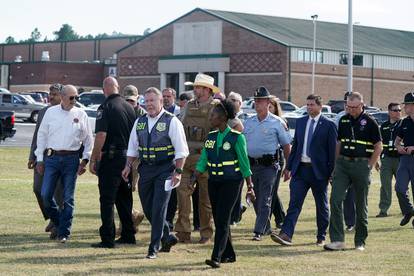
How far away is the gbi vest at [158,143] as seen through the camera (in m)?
10.9

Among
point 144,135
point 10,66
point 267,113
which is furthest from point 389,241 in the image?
point 10,66

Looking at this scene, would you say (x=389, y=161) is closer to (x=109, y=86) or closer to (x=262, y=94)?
(x=262, y=94)

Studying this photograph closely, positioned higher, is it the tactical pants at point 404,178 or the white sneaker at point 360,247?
the tactical pants at point 404,178

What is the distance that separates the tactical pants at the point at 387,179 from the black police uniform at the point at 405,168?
111 cm

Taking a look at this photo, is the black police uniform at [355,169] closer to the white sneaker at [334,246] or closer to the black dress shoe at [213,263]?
the white sneaker at [334,246]

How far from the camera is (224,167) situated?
413 inches

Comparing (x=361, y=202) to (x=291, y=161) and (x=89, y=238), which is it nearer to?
(x=291, y=161)

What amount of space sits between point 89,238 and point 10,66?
83086 millimetres

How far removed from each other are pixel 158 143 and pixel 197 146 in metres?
1.45

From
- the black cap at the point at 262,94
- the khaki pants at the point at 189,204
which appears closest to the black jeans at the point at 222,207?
the khaki pants at the point at 189,204

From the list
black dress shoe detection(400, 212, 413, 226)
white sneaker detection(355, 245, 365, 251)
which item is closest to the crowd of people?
white sneaker detection(355, 245, 365, 251)

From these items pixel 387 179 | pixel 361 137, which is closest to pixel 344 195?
pixel 361 137

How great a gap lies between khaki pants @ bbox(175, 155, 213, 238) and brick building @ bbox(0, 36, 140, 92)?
77452 mm

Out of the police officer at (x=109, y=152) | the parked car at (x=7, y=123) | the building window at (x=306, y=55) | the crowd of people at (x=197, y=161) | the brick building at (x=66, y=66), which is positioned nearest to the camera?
the crowd of people at (x=197, y=161)
